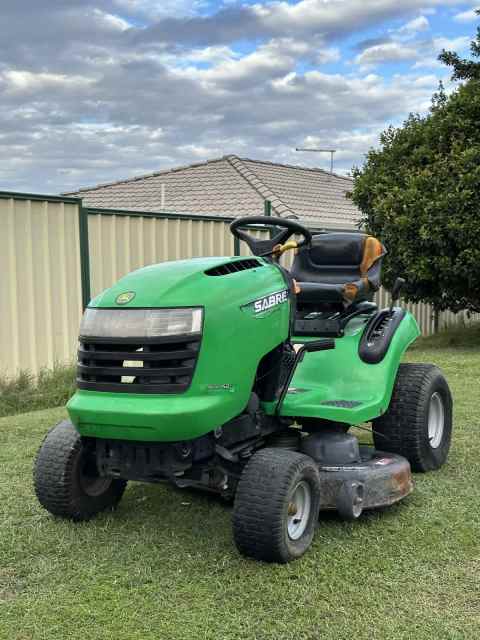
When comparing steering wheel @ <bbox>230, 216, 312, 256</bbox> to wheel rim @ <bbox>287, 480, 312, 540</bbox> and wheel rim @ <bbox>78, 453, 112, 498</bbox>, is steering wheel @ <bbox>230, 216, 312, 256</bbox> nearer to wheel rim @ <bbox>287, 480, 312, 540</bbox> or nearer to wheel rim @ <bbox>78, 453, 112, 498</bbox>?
wheel rim @ <bbox>287, 480, 312, 540</bbox>

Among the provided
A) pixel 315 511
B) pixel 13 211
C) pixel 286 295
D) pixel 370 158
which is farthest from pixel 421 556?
pixel 370 158

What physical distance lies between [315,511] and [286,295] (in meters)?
1.04

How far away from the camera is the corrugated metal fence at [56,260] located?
302 inches

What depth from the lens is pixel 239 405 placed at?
318 cm

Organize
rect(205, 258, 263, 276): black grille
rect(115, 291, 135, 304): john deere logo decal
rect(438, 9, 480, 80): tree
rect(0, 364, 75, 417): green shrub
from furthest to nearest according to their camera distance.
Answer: rect(438, 9, 480, 80): tree, rect(0, 364, 75, 417): green shrub, rect(205, 258, 263, 276): black grille, rect(115, 291, 135, 304): john deere logo decal

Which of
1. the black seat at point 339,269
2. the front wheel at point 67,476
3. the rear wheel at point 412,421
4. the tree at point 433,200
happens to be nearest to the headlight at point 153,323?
the front wheel at point 67,476

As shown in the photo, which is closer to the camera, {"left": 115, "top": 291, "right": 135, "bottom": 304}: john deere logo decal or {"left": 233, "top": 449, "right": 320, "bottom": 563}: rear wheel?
{"left": 233, "top": 449, "right": 320, "bottom": 563}: rear wheel

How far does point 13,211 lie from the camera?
301 inches

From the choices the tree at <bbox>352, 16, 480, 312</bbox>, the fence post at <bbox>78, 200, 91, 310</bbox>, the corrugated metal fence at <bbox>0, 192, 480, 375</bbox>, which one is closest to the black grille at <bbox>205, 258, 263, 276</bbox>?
the corrugated metal fence at <bbox>0, 192, 480, 375</bbox>

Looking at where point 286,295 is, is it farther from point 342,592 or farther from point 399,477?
point 342,592

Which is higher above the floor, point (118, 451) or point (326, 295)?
point (326, 295)

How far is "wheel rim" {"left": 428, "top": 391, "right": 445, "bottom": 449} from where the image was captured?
4.55 m

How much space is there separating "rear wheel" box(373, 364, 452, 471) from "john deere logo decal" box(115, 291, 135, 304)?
185 centimetres

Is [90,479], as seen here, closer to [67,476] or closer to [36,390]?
[67,476]
